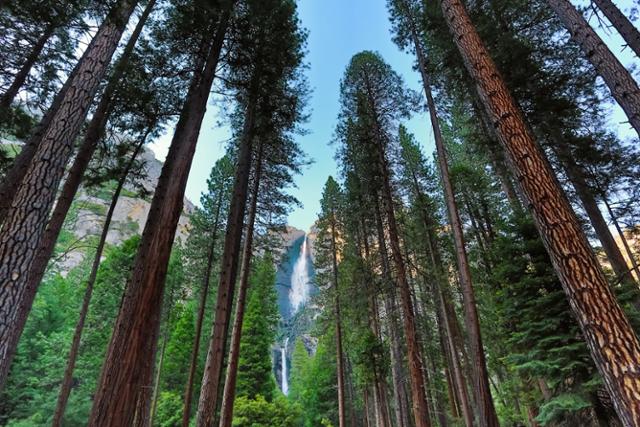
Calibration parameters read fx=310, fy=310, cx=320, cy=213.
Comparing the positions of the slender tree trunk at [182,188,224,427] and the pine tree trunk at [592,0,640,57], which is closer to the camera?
the pine tree trunk at [592,0,640,57]

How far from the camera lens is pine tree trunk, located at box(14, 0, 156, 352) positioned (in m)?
6.03

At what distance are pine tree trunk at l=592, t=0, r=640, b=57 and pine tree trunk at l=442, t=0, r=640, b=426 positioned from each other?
460cm

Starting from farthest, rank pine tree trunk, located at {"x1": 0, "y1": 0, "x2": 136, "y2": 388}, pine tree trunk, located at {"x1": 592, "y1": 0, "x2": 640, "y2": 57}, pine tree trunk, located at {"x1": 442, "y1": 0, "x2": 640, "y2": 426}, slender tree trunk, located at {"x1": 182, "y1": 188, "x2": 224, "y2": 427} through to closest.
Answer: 1. slender tree trunk, located at {"x1": 182, "y1": 188, "x2": 224, "y2": 427}
2. pine tree trunk, located at {"x1": 592, "y1": 0, "x2": 640, "y2": 57}
3. pine tree trunk, located at {"x1": 0, "y1": 0, "x2": 136, "y2": 388}
4. pine tree trunk, located at {"x1": 442, "y1": 0, "x2": 640, "y2": 426}

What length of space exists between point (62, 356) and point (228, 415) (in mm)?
12139

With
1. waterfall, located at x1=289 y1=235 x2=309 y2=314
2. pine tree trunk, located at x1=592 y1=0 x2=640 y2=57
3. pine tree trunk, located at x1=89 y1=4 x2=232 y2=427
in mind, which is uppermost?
waterfall, located at x1=289 y1=235 x2=309 y2=314

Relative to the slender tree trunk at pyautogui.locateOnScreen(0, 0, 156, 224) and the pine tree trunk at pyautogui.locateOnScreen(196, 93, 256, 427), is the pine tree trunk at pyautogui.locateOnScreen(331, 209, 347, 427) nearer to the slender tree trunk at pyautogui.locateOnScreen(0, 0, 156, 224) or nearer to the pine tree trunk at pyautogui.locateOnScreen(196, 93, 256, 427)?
the pine tree trunk at pyautogui.locateOnScreen(196, 93, 256, 427)

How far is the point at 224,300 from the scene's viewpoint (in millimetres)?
6141

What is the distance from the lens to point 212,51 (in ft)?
20.9

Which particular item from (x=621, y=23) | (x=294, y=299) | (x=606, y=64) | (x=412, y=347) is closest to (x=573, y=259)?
(x=606, y=64)

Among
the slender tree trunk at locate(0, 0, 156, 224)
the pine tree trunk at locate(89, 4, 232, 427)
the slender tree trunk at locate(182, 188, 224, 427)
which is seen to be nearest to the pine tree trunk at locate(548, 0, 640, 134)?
the pine tree trunk at locate(89, 4, 232, 427)

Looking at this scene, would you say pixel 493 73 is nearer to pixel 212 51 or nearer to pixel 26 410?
pixel 212 51

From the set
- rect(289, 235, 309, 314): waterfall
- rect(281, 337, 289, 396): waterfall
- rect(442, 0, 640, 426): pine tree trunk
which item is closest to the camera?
rect(442, 0, 640, 426): pine tree trunk

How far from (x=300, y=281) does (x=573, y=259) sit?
163 ft

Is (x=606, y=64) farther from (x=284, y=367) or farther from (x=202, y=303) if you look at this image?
(x=284, y=367)
